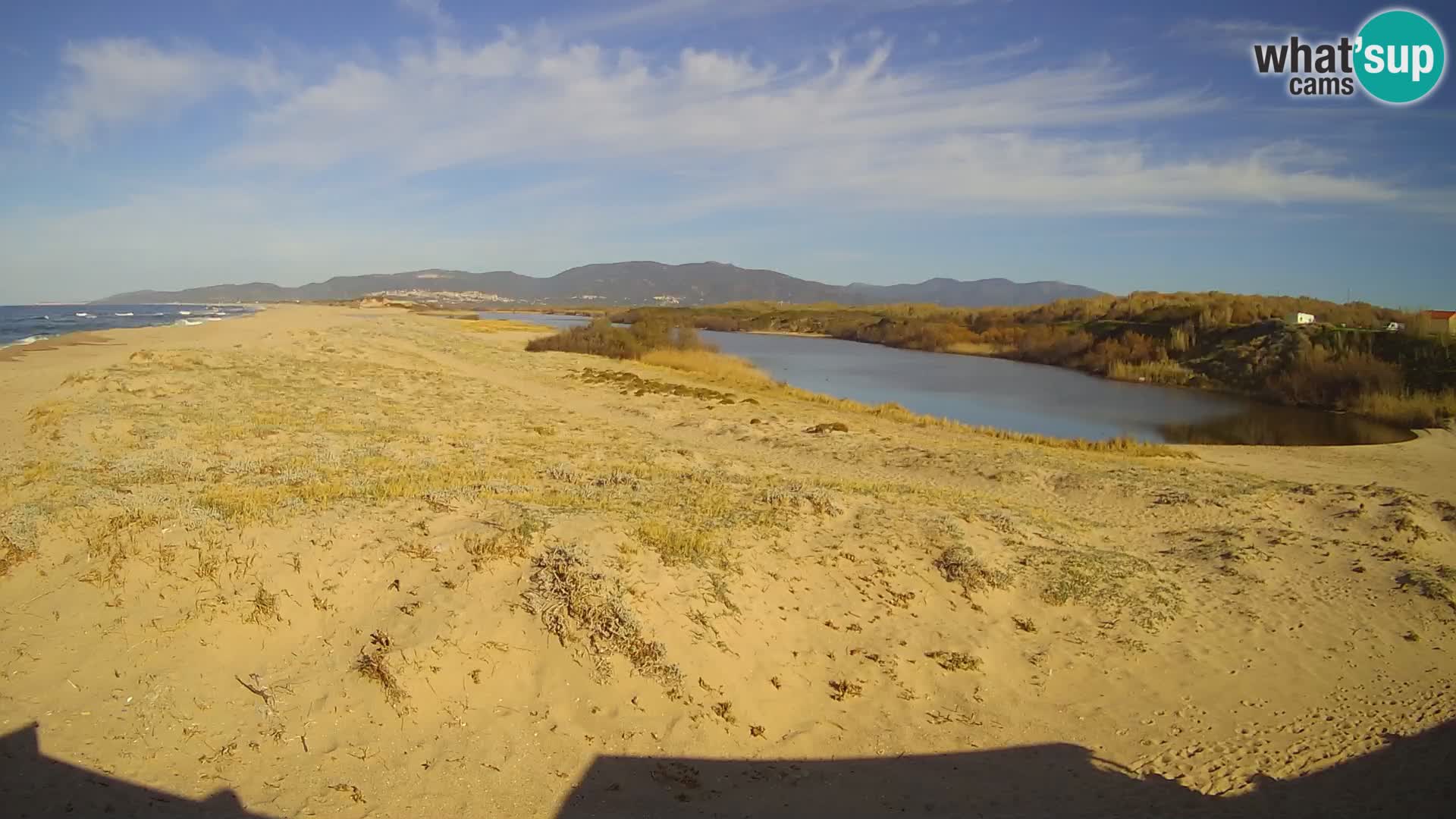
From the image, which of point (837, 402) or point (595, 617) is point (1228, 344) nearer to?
point (837, 402)

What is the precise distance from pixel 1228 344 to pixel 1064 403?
16936 mm

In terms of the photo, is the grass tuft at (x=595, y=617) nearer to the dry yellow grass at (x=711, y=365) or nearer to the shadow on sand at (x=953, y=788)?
the shadow on sand at (x=953, y=788)

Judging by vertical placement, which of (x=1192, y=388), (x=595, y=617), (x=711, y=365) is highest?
(x=711, y=365)

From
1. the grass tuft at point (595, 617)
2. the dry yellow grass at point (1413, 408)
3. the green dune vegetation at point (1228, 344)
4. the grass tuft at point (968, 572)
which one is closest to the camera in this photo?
the grass tuft at point (595, 617)

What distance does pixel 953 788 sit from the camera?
19.6 ft

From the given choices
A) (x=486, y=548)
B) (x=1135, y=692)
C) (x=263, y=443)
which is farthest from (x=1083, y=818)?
(x=263, y=443)

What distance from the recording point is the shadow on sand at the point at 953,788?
535 cm

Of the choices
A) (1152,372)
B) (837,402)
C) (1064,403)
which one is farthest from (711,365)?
(1152,372)

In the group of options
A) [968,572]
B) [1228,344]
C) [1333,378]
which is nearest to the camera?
[968,572]

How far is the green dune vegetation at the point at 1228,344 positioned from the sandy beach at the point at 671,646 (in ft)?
84.0

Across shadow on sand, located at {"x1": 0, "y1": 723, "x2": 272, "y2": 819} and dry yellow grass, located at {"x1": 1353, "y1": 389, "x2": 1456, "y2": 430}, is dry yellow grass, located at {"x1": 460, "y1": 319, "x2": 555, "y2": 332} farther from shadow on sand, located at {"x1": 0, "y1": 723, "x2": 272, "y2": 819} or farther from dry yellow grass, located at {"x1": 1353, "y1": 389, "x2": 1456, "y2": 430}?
shadow on sand, located at {"x1": 0, "y1": 723, "x2": 272, "y2": 819}

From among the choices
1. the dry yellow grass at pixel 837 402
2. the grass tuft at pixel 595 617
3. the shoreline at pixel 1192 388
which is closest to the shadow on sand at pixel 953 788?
the grass tuft at pixel 595 617

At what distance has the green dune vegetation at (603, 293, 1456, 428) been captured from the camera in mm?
33312

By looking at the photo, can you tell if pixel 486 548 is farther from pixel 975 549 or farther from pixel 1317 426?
pixel 1317 426
